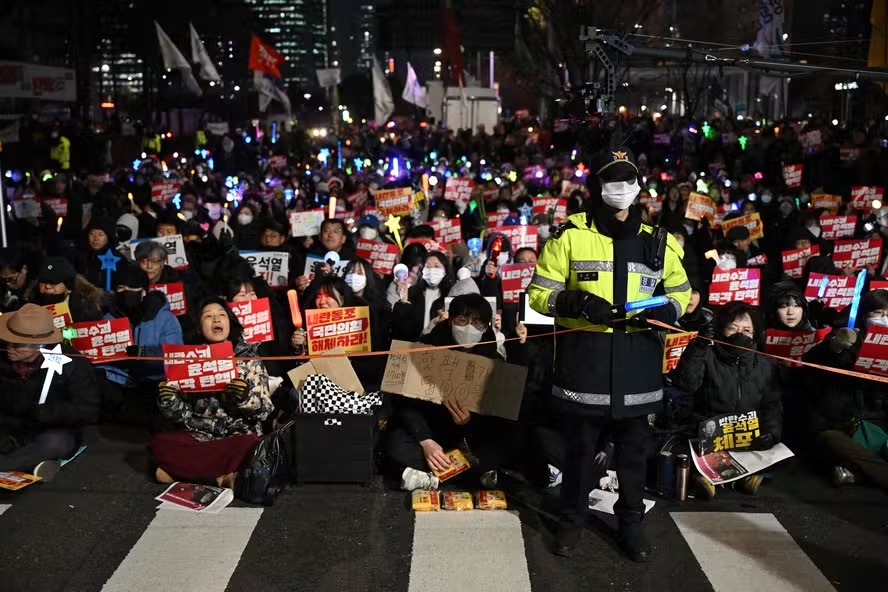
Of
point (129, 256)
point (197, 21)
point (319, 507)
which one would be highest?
point (197, 21)

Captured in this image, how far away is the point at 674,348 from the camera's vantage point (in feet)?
26.1

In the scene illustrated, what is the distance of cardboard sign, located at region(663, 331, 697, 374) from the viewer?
789cm

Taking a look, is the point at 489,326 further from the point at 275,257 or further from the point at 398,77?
the point at 398,77

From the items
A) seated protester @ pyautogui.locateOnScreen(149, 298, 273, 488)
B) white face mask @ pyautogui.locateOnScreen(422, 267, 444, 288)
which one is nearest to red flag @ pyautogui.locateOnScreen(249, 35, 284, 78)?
white face mask @ pyautogui.locateOnScreen(422, 267, 444, 288)

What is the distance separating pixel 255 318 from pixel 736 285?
483 centimetres

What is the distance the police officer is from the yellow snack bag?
2.67 feet

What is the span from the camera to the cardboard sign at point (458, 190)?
18.3 meters

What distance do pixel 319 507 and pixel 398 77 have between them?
7943cm

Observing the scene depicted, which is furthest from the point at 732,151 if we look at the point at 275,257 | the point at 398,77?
the point at 398,77

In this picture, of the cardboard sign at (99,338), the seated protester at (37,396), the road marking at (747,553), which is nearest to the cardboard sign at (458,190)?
the cardboard sign at (99,338)

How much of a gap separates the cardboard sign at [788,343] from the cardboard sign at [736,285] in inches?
79.3

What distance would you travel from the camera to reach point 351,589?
562 centimetres

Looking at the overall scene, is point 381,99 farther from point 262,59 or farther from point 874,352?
point 874,352

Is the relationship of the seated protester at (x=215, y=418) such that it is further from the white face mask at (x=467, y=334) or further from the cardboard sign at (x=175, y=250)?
the cardboard sign at (x=175, y=250)
